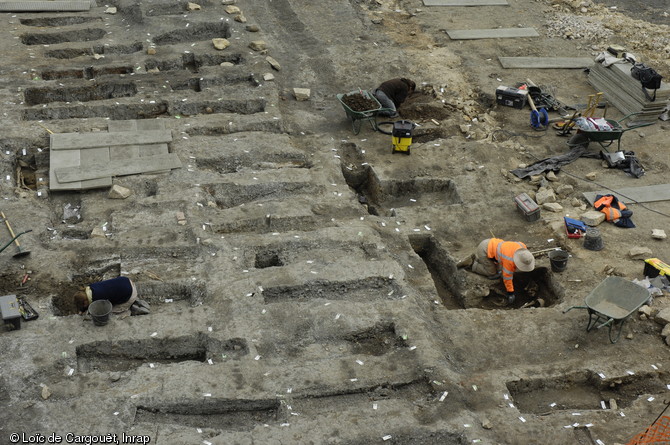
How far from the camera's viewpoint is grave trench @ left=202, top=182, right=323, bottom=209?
11.9m

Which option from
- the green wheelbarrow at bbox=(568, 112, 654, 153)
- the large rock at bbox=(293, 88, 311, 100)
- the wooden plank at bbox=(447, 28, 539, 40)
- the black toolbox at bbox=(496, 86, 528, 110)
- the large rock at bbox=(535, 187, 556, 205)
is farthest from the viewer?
the wooden plank at bbox=(447, 28, 539, 40)

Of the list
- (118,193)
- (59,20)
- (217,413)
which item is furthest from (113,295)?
(59,20)

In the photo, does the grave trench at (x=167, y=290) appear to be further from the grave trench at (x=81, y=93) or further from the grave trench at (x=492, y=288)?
the grave trench at (x=81, y=93)

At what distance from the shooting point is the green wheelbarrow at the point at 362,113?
44.7ft

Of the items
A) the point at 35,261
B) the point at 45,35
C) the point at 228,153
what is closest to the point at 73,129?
the point at 228,153

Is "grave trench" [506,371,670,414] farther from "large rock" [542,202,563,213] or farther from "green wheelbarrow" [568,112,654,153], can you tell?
Result: "green wheelbarrow" [568,112,654,153]

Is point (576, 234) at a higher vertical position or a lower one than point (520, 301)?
higher

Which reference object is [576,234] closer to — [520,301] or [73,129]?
[520,301]

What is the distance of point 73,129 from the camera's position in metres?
13.1

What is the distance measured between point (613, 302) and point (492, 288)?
1.82 m

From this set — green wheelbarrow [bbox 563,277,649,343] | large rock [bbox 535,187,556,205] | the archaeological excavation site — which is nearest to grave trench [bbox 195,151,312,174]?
the archaeological excavation site

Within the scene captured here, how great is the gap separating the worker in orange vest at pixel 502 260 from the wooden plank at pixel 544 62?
6879 millimetres

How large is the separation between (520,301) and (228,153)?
18.4 feet

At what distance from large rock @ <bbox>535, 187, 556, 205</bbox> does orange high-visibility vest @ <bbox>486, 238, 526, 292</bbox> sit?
1.86 meters
